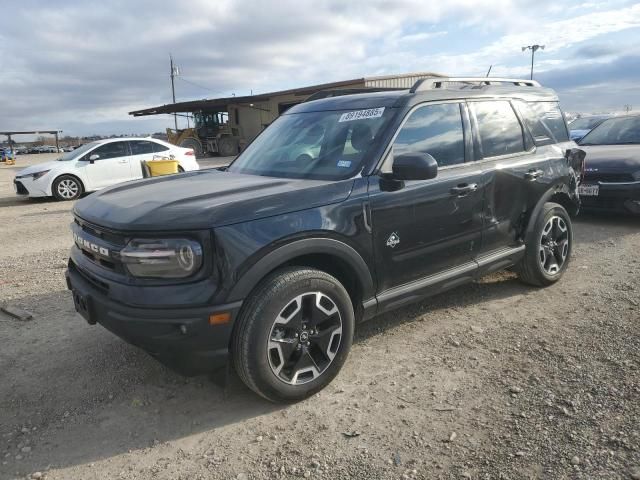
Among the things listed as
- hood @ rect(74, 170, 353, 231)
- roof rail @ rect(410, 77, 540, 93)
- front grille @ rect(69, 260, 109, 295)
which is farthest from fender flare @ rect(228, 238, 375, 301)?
roof rail @ rect(410, 77, 540, 93)

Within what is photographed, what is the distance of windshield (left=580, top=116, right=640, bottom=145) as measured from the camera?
8273 mm

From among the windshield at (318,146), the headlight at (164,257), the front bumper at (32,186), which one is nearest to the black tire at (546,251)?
the windshield at (318,146)

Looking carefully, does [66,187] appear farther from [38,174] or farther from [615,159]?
[615,159]

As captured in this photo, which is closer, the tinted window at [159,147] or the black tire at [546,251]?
the black tire at [546,251]

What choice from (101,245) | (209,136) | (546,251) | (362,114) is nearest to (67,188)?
(101,245)

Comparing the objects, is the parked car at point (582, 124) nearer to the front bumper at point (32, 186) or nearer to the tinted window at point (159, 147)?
the tinted window at point (159, 147)

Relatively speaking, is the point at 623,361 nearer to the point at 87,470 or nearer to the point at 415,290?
the point at 415,290

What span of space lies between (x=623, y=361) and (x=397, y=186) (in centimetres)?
190

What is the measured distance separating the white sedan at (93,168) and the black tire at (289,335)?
34.6 ft

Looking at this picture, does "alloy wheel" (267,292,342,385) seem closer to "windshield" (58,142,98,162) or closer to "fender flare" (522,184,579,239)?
"fender flare" (522,184,579,239)

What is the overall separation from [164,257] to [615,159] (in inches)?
279

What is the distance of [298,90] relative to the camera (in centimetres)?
2988

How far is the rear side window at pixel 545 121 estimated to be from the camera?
4.60 m

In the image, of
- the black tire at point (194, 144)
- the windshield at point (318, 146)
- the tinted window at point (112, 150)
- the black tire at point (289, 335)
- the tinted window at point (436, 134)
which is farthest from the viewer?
the black tire at point (194, 144)
